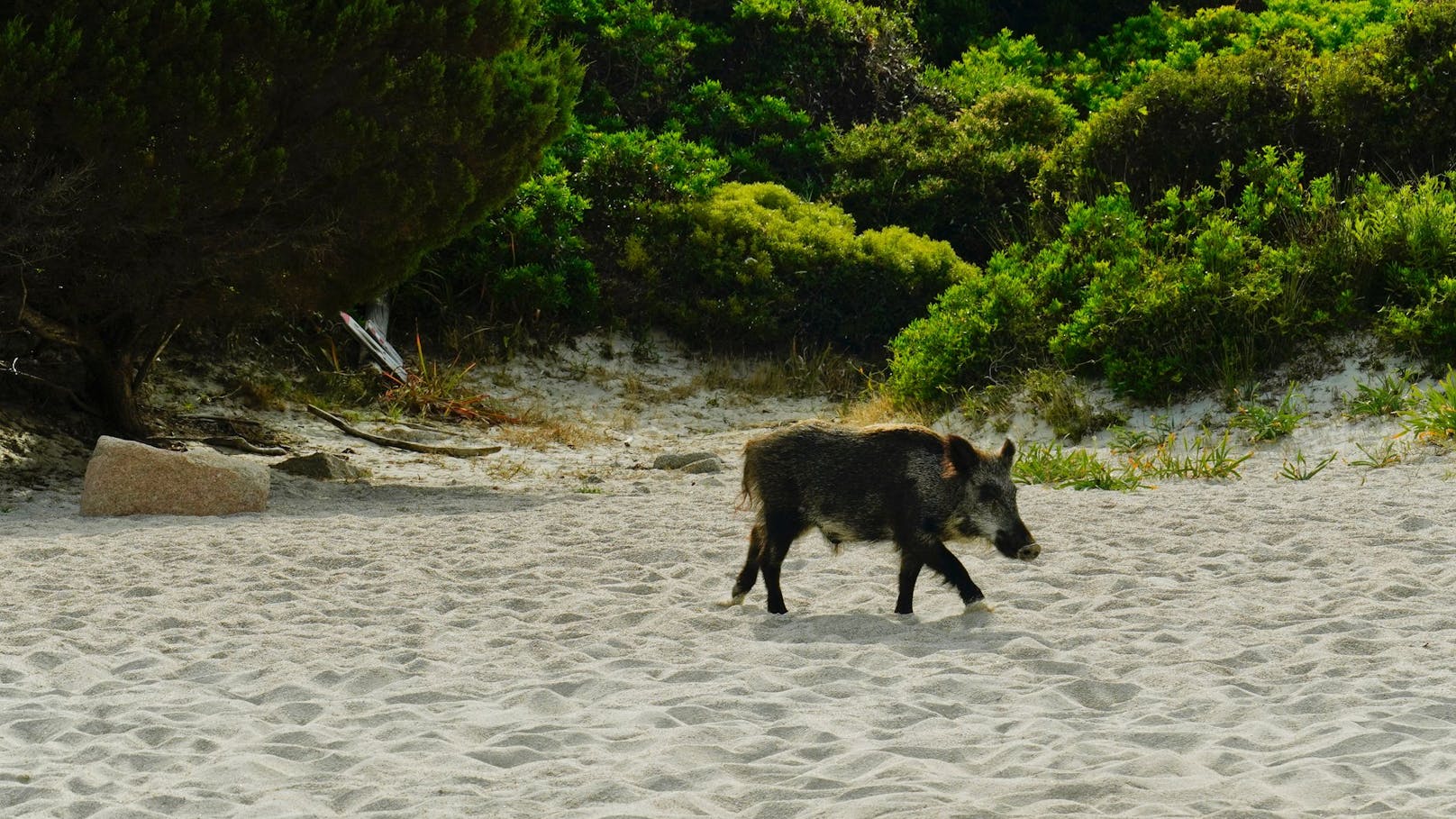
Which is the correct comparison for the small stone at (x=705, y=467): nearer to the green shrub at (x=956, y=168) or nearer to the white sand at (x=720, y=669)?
the white sand at (x=720, y=669)

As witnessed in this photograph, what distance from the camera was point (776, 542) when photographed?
244 inches

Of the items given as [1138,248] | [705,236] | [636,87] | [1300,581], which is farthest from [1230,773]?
[636,87]

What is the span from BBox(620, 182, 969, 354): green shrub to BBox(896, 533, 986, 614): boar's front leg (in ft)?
32.2

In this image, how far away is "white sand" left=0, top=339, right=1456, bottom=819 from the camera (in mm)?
3908

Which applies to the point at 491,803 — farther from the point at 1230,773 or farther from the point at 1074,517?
the point at 1074,517

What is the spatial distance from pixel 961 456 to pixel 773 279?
10.1m

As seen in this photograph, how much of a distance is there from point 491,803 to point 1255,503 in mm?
6076

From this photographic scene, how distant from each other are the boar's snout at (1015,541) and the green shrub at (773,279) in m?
9.96

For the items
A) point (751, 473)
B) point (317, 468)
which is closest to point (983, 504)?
point (751, 473)

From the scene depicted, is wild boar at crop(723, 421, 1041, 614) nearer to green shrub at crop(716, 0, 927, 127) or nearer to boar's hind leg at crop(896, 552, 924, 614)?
boar's hind leg at crop(896, 552, 924, 614)

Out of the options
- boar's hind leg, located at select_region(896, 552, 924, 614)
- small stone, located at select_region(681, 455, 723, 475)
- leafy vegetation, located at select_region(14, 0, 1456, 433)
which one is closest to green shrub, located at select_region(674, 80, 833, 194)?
leafy vegetation, located at select_region(14, 0, 1456, 433)

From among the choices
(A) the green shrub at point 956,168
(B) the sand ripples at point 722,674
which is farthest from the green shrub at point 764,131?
(B) the sand ripples at point 722,674

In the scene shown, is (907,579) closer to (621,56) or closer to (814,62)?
(621,56)

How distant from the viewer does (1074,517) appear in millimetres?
8703
